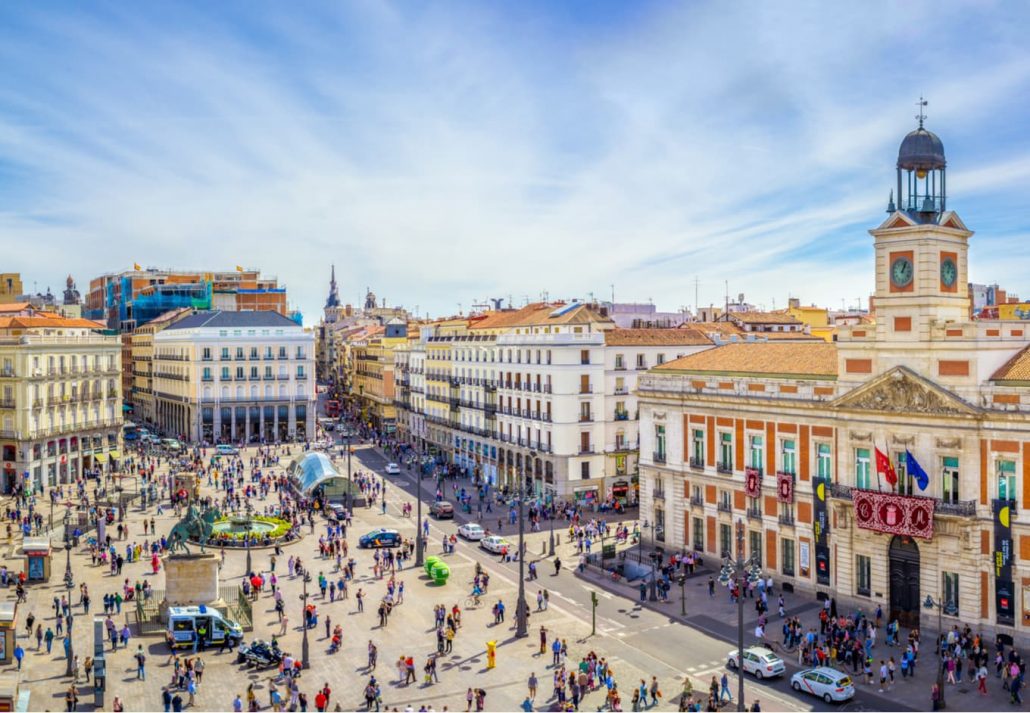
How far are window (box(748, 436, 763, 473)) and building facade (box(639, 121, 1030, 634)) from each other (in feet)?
0.25

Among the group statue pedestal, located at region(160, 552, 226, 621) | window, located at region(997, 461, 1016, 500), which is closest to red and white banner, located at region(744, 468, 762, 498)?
A: window, located at region(997, 461, 1016, 500)

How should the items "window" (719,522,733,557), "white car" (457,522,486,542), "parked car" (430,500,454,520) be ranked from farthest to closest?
"parked car" (430,500,454,520) → "white car" (457,522,486,542) → "window" (719,522,733,557)

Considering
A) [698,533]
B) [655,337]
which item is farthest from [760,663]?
[655,337]

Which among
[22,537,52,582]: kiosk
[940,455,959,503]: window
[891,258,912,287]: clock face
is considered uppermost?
[891,258,912,287]: clock face

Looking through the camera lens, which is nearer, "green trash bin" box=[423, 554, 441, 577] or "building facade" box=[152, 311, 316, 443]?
"green trash bin" box=[423, 554, 441, 577]

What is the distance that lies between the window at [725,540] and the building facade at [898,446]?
0.25 feet

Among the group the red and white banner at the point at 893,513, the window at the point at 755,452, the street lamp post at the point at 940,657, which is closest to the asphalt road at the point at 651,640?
the street lamp post at the point at 940,657

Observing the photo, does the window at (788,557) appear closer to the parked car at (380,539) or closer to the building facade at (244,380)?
the parked car at (380,539)

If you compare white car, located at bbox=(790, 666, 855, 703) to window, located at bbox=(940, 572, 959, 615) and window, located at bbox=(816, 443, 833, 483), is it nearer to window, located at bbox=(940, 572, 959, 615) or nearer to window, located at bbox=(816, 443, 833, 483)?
window, located at bbox=(940, 572, 959, 615)

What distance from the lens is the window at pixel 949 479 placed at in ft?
136

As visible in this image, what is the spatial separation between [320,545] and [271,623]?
42.6 ft

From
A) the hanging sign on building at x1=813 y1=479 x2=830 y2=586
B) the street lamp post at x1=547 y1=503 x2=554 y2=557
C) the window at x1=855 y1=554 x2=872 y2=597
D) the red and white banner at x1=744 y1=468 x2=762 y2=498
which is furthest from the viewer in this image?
the street lamp post at x1=547 y1=503 x2=554 y2=557

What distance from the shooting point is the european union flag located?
136 ft

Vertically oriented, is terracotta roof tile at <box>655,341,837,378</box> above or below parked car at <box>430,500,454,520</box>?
above
